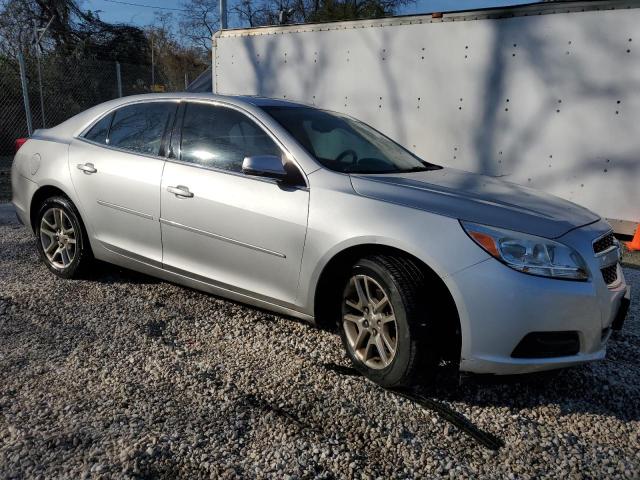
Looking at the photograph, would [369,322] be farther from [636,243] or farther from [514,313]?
[636,243]

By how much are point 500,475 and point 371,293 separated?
1.05 metres

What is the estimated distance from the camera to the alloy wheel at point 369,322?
2.83m

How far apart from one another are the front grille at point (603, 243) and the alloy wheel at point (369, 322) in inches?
41.5

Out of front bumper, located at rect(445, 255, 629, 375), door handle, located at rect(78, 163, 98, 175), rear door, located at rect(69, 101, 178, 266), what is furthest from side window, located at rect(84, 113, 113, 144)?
front bumper, located at rect(445, 255, 629, 375)

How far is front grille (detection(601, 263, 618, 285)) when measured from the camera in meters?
2.74

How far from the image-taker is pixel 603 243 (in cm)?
286

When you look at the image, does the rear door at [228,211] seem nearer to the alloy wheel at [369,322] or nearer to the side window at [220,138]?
the side window at [220,138]

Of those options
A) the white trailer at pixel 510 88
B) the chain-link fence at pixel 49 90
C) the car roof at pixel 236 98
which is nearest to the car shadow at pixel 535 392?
the car roof at pixel 236 98

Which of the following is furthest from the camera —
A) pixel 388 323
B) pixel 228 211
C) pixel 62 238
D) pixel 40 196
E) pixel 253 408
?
pixel 40 196

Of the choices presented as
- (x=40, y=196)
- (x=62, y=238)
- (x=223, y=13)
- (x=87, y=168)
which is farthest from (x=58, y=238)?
(x=223, y=13)

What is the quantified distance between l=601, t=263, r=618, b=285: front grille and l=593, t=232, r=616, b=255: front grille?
0.10 m

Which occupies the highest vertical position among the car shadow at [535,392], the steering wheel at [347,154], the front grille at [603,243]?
the steering wheel at [347,154]

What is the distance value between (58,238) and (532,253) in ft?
11.4

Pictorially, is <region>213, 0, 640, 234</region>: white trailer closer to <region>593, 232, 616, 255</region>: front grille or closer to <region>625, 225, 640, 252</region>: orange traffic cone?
<region>625, 225, 640, 252</region>: orange traffic cone
